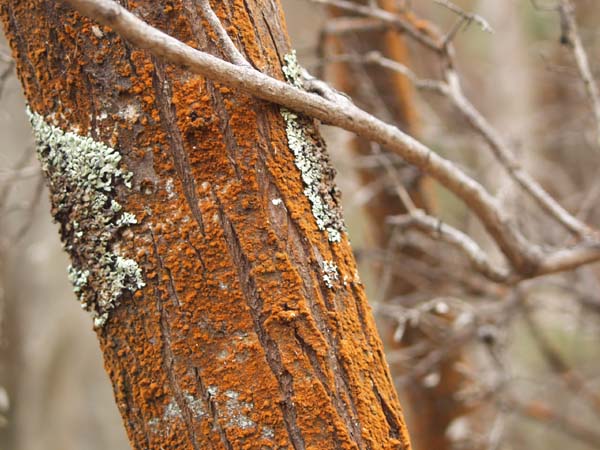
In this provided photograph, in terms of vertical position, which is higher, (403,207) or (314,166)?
(403,207)

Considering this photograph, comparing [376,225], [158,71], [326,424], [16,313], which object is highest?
[16,313]

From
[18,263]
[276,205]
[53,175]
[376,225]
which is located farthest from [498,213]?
[18,263]

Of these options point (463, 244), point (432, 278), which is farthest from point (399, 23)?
point (432, 278)

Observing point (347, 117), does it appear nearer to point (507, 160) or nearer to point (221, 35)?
point (221, 35)

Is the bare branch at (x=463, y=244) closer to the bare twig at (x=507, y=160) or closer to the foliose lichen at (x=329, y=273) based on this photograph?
the bare twig at (x=507, y=160)

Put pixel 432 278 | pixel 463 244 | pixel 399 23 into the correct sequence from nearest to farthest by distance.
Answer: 1. pixel 463 244
2. pixel 399 23
3. pixel 432 278

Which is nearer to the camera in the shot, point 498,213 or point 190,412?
point 190,412

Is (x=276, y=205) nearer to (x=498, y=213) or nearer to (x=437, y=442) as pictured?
(x=498, y=213)
